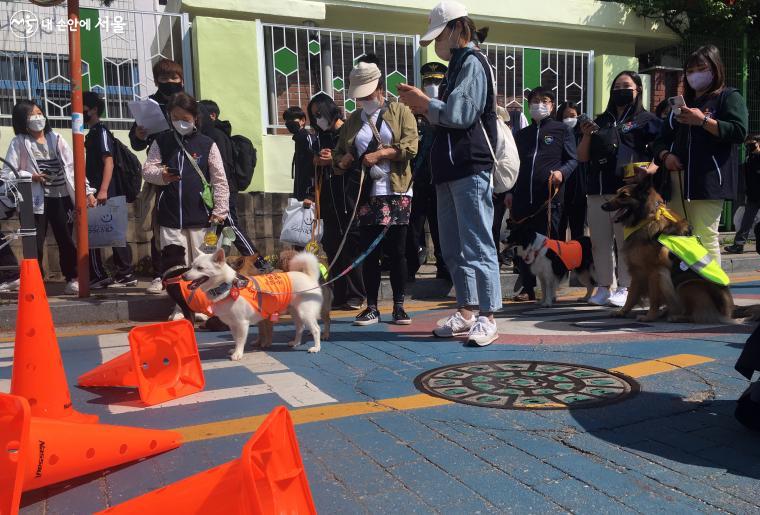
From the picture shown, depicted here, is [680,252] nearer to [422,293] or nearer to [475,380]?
[475,380]

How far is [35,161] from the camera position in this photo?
6844mm


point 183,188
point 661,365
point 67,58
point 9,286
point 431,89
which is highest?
point 67,58

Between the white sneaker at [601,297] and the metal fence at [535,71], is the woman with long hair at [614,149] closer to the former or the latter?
the white sneaker at [601,297]

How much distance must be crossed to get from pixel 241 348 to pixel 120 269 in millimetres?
4080

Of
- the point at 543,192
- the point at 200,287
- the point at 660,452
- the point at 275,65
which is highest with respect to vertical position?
the point at 275,65

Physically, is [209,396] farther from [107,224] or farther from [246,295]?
[107,224]

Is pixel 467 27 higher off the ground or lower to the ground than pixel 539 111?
higher

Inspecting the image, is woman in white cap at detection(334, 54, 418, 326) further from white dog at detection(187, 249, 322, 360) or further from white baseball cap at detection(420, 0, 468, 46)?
white dog at detection(187, 249, 322, 360)

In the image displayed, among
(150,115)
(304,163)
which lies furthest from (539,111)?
(150,115)

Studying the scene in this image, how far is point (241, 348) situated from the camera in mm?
4547

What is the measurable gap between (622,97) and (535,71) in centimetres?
659

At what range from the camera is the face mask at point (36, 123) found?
6.74 meters

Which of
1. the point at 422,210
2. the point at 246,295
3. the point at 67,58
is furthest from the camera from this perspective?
the point at 67,58

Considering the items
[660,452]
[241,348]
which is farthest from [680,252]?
[241,348]
